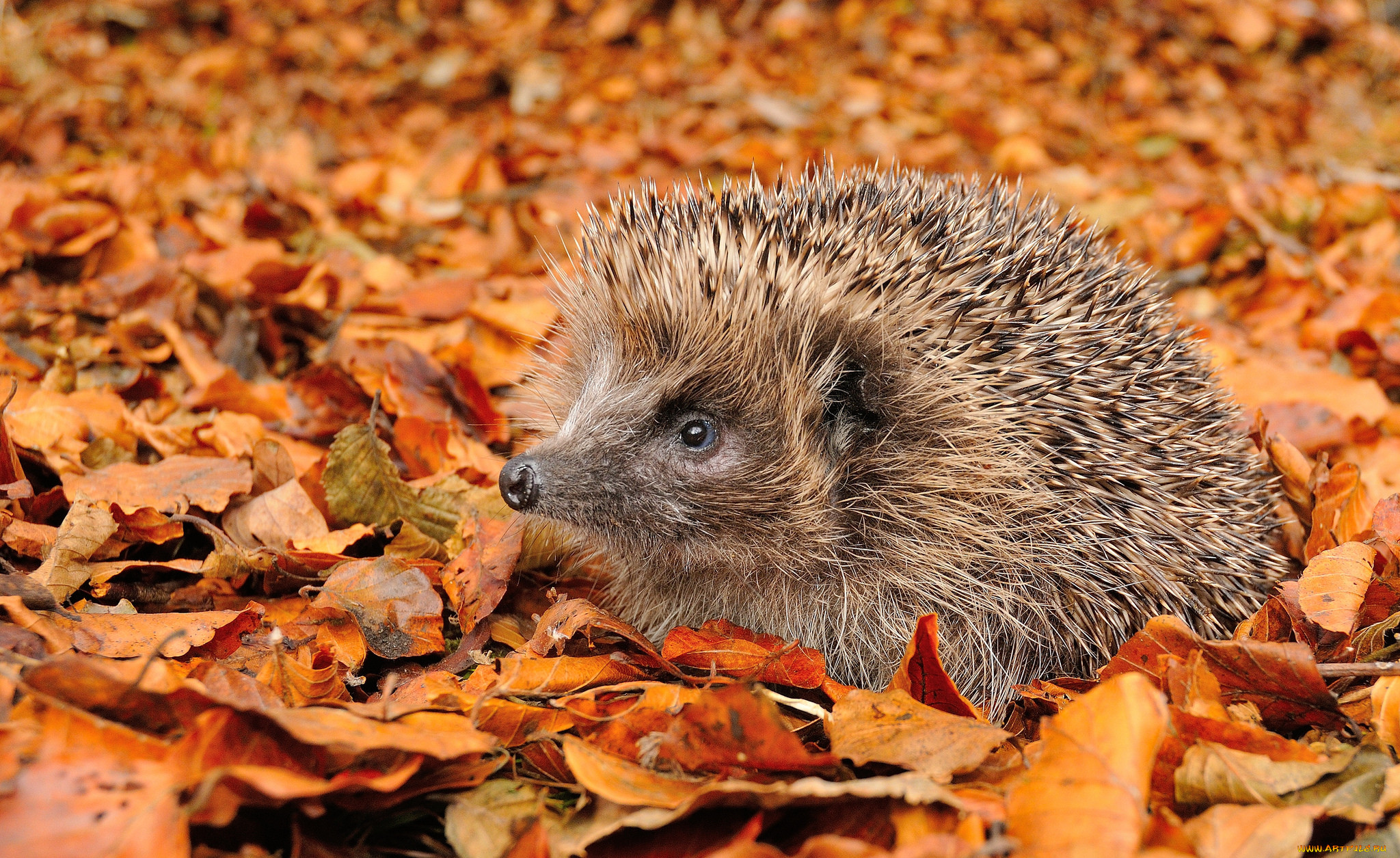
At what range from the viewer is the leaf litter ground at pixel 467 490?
170 cm

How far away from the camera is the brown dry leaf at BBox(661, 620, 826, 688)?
7.88 feet

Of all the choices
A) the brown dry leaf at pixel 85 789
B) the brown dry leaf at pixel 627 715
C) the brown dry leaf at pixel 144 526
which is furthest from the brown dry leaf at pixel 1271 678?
the brown dry leaf at pixel 144 526

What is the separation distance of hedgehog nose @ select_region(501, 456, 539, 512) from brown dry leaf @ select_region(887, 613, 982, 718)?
3.32ft

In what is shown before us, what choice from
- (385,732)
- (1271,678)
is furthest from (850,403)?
(385,732)

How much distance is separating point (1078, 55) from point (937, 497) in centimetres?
711

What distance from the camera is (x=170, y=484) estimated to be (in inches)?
107

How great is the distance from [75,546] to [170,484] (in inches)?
13.8

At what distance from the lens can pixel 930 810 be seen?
1740mm

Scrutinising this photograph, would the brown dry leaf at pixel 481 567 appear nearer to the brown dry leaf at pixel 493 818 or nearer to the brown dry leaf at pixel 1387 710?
the brown dry leaf at pixel 493 818

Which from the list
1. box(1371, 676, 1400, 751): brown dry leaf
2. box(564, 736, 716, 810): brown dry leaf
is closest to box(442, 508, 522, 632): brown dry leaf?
box(564, 736, 716, 810): brown dry leaf

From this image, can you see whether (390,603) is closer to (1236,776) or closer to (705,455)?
(705,455)

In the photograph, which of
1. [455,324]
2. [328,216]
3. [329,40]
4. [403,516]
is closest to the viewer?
[403,516]

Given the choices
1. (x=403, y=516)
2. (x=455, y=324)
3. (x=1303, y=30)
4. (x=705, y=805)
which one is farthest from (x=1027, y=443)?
(x=1303, y=30)

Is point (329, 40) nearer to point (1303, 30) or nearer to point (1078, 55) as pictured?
point (1078, 55)
